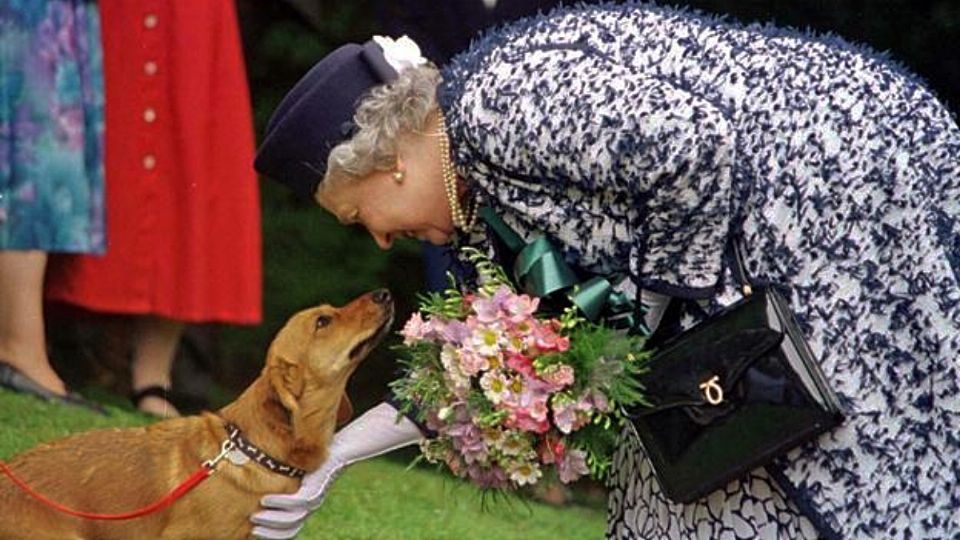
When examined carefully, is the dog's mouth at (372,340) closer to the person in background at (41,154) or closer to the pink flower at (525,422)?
the person in background at (41,154)

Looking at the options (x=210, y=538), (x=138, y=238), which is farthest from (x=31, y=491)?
(x=138, y=238)

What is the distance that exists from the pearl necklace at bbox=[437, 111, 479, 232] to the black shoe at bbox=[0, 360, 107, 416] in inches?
57.0

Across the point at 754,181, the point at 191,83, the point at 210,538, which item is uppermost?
the point at 754,181

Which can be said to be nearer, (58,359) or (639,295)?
(639,295)

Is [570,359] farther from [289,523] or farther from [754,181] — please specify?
[289,523]

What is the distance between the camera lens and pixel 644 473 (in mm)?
3039

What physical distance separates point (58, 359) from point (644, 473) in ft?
4.85

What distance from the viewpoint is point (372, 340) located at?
12.5 ft

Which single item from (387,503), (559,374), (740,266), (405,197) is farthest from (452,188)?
(387,503)

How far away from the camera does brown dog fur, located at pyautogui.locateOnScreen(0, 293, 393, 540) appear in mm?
3635

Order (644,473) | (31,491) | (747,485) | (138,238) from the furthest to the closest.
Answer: (138,238) < (31,491) < (644,473) < (747,485)

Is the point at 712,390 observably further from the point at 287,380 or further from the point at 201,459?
the point at 201,459

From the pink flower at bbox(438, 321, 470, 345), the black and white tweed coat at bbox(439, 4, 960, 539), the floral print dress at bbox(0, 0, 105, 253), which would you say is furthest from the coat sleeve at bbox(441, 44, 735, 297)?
the floral print dress at bbox(0, 0, 105, 253)

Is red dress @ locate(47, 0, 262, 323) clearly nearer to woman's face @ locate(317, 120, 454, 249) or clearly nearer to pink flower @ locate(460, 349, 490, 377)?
woman's face @ locate(317, 120, 454, 249)
